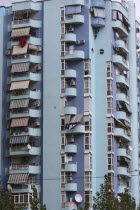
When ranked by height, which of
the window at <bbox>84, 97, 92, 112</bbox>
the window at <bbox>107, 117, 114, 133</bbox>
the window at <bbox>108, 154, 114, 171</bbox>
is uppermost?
the window at <bbox>84, 97, 92, 112</bbox>

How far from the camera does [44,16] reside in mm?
66438

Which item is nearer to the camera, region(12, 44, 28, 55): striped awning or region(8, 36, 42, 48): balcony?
region(12, 44, 28, 55): striped awning

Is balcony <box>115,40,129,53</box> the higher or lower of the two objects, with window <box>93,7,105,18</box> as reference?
lower

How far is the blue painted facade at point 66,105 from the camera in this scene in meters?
62.7

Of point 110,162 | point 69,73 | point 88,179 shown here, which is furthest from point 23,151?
point 69,73

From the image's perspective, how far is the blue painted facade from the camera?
206 feet

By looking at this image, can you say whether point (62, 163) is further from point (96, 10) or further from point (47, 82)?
point (96, 10)

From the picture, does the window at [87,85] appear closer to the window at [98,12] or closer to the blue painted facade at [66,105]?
the blue painted facade at [66,105]

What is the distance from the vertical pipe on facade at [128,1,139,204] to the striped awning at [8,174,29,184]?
10963mm

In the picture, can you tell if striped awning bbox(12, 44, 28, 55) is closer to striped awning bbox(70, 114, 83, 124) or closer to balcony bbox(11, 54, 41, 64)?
balcony bbox(11, 54, 41, 64)

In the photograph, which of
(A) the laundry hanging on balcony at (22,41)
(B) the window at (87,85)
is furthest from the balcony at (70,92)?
(A) the laundry hanging on balcony at (22,41)

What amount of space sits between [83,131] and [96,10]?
11801mm

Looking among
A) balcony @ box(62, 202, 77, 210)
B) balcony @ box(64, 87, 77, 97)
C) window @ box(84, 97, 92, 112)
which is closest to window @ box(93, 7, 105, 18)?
balcony @ box(64, 87, 77, 97)

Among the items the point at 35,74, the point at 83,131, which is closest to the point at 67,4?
the point at 35,74
